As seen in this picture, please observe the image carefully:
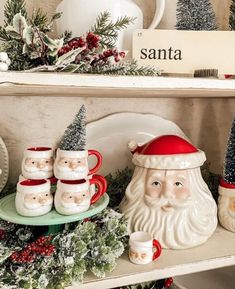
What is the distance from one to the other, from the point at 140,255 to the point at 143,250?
0.04 ft

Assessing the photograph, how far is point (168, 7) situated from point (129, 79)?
42 cm

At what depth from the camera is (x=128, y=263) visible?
683mm

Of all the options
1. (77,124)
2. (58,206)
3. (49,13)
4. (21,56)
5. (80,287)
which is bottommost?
(80,287)

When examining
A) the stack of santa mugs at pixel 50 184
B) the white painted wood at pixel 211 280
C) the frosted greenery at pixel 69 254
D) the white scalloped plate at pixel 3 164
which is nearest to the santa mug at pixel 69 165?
the stack of santa mugs at pixel 50 184

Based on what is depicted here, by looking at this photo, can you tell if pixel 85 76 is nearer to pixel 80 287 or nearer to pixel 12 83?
pixel 12 83

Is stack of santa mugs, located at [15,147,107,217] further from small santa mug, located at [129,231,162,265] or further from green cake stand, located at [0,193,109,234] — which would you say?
small santa mug, located at [129,231,162,265]

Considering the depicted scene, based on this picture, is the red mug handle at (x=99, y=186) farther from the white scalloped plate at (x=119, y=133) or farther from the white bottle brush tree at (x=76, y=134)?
the white scalloped plate at (x=119, y=133)

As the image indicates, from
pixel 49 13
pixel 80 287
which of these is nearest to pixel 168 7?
pixel 49 13

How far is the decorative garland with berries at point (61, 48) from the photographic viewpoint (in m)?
0.56

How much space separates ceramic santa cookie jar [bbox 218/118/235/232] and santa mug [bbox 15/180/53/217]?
1.43 feet

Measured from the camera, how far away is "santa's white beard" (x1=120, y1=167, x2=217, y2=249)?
73cm

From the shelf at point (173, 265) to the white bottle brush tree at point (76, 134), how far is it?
251 mm

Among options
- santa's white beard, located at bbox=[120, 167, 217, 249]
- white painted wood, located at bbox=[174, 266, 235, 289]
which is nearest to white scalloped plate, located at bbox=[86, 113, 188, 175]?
santa's white beard, located at bbox=[120, 167, 217, 249]

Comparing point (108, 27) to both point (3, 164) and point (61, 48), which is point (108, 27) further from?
point (3, 164)
